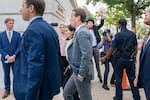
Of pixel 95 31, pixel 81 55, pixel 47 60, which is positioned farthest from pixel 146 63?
pixel 95 31

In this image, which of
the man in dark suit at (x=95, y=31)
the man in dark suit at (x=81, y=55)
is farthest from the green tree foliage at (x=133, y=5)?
the man in dark suit at (x=81, y=55)

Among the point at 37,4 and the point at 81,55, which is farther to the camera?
the point at 81,55

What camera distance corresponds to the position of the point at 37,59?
12.4ft

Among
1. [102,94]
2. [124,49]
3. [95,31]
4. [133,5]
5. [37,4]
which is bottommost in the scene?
[102,94]

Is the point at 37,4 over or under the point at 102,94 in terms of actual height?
over

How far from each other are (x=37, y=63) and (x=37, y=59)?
0.14ft

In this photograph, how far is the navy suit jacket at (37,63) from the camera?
3.77 m

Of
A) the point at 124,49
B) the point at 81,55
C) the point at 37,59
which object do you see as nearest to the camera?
the point at 37,59

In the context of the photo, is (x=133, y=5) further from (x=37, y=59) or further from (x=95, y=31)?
(x=37, y=59)

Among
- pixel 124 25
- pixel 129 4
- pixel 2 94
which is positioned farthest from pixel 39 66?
pixel 129 4

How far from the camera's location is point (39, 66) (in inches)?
149

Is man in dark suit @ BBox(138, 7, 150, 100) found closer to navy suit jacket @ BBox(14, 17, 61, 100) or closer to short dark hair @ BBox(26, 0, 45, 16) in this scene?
navy suit jacket @ BBox(14, 17, 61, 100)

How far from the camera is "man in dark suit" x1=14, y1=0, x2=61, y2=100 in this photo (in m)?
3.78

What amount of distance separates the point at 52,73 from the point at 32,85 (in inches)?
10.7
